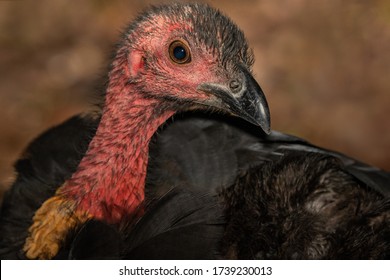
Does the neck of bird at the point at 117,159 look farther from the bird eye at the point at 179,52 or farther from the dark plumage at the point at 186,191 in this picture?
the bird eye at the point at 179,52

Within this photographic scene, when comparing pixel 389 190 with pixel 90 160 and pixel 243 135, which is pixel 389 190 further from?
pixel 90 160

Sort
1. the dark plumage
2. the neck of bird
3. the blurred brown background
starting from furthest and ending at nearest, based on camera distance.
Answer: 1. the blurred brown background
2. the neck of bird
3. the dark plumage

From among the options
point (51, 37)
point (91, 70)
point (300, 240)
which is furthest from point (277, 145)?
point (51, 37)

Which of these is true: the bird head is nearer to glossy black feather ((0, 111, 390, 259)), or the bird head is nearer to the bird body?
the bird body

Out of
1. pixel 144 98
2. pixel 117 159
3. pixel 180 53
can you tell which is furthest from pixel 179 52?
pixel 117 159

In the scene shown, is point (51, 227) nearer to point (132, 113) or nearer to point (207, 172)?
point (132, 113)

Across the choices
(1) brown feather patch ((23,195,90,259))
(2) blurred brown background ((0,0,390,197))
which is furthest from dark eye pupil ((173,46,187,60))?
(2) blurred brown background ((0,0,390,197))
